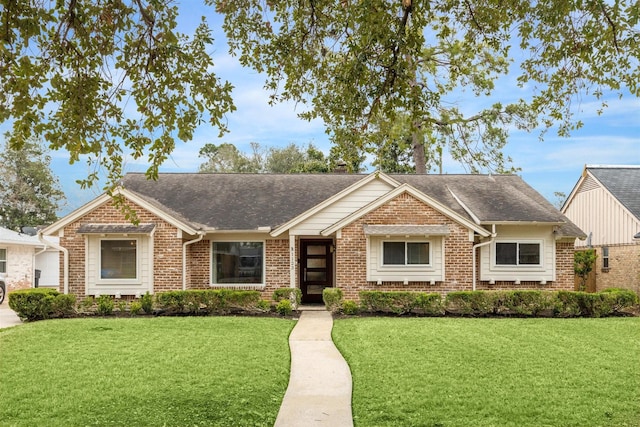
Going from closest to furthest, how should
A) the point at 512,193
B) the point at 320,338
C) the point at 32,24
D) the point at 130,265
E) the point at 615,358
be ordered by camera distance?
the point at 32,24 < the point at 615,358 < the point at 320,338 < the point at 130,265 < the point at 512,193

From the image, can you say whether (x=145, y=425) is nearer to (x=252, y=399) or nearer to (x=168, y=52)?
(x=252, y=399)

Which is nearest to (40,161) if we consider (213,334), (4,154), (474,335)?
(4,154)

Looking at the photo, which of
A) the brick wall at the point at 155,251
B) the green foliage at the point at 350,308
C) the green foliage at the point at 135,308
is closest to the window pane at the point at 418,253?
the green foliage at the point at 350,308

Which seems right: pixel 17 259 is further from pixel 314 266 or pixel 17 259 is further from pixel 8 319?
pixel 314 266

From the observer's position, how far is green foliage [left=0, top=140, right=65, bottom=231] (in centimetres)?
3834

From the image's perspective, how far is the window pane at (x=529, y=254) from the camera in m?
17.3

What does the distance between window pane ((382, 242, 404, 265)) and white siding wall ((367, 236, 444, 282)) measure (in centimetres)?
15

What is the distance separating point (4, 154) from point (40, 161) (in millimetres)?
2371

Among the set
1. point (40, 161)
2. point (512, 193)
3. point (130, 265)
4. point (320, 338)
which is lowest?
point (320, 338)

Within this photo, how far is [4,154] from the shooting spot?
38438 mm

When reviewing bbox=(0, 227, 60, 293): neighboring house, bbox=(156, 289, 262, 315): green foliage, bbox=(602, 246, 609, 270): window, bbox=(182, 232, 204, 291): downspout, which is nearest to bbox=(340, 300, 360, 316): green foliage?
bbox=(156, 289, 262, 315): green foliage

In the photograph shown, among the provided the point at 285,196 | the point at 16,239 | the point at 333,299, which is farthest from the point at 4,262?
the point at 333,299

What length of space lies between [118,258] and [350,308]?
23.6ft

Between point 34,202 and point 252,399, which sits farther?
point 34,202
